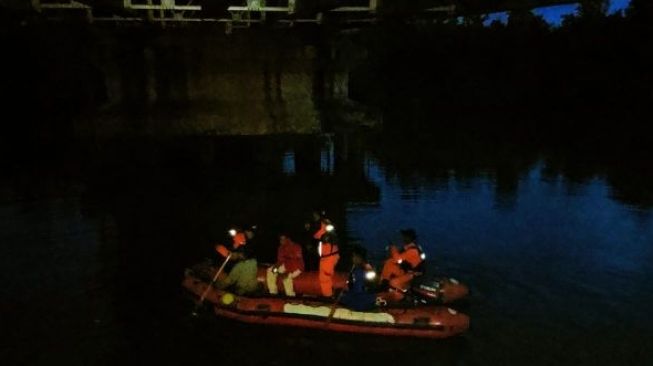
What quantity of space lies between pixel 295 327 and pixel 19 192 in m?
13.9

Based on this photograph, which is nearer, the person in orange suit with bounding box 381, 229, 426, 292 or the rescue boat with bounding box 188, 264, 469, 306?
the person in orange suit with bounding box 381, 229, 426, 292

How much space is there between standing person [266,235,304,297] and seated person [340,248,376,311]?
999mm

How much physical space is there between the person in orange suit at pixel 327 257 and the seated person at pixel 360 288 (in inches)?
12.9

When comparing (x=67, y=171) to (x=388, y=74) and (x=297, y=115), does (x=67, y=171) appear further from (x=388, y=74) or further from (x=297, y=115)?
(x=388, y=74)

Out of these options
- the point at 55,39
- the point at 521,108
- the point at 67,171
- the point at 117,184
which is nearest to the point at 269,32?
the point at 117,184

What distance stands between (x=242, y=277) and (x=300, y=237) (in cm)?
461

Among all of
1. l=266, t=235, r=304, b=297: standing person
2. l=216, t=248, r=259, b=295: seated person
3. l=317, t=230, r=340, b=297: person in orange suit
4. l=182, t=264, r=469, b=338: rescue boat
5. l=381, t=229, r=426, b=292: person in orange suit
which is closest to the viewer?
l=182, t=264, r=469, b=338: rescue boat

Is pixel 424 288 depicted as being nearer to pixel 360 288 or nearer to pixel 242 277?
pixel 360 288

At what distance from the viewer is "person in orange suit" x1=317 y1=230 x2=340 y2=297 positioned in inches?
387

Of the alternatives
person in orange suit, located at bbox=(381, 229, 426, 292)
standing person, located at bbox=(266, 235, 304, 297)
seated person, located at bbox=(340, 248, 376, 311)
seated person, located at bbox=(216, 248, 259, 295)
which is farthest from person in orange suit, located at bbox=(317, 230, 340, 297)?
seated person, located at bbox=(216, 248, 259, 295)

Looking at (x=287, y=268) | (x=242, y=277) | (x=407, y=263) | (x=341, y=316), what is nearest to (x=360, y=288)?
(x=341, y=316)

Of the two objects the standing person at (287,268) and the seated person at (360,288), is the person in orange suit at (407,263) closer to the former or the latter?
the seated person at (360,288)

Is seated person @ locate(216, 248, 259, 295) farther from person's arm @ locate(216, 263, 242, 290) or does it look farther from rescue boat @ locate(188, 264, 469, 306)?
rescue boat @ locate(188, 264, 469, 306)

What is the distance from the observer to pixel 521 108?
5028 cm
